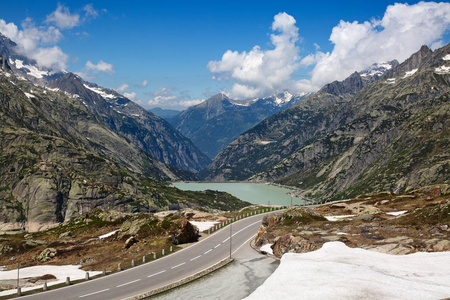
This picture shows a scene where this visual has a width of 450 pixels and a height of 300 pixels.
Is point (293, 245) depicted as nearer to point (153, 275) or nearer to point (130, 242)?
point (153, 275)

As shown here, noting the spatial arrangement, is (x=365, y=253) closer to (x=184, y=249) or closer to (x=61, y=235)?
(x=184, y=249)

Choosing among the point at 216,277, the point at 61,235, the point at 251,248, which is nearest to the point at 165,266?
the point at 216,277

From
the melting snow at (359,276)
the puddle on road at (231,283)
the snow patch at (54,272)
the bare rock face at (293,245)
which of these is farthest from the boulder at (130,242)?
the melting snow at (359,276)

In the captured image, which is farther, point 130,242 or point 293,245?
point 130,242

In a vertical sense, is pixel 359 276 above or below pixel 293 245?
below

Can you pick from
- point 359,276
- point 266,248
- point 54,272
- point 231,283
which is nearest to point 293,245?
point 266,248
